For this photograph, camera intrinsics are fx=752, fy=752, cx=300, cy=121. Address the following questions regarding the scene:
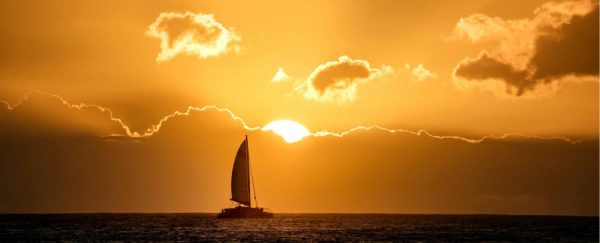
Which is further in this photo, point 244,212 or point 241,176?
point 244,212

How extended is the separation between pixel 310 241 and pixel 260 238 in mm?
9381

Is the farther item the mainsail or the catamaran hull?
the catamaran hull

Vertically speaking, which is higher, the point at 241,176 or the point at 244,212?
the point at 241,176

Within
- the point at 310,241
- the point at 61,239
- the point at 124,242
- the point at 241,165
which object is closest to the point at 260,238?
the point at 310,241

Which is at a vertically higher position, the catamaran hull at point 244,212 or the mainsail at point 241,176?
the mainsail at point 241,176

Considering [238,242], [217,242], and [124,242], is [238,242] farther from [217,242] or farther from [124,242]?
[124,242]

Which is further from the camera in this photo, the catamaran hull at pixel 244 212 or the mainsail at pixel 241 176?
the catamaran hull at pixel 244 212

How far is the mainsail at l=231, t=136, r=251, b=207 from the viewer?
545 ft

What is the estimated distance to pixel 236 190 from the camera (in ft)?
554

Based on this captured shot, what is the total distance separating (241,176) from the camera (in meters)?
168

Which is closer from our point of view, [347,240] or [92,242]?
[92,242]

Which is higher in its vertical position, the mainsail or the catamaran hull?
the mainsail

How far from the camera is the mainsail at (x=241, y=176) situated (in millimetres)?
166000

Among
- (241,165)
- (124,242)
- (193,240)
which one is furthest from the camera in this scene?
(241,165)
